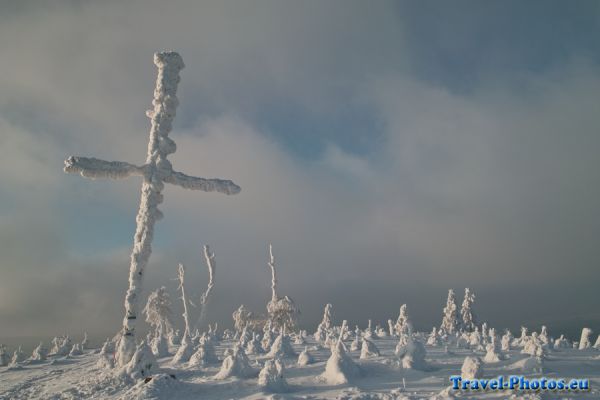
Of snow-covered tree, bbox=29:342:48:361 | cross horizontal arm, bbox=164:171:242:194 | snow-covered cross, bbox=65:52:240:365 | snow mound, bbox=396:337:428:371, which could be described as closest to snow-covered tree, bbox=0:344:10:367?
snow-covered tree, bbox=29:342:48:361

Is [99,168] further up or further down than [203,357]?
further up

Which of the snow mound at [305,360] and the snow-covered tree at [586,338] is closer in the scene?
the snow mound at [305,360]

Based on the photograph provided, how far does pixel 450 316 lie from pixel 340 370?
198 feet

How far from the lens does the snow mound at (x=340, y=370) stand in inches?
588

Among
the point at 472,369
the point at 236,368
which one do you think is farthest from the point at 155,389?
the point at 472,369

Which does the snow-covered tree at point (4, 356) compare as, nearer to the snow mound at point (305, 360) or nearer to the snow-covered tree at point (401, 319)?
the snow mound at point (305, 360)

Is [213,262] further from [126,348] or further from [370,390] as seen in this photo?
[370,390]

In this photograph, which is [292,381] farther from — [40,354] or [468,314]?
[468,314]

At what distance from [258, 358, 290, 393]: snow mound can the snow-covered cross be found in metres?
8.30

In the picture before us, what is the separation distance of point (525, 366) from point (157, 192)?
786 inches

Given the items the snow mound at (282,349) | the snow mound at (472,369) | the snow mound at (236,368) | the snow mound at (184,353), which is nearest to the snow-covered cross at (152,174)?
the snow mound at (184,353)

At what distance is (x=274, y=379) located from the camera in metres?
14.4

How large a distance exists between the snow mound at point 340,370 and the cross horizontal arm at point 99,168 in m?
14.3

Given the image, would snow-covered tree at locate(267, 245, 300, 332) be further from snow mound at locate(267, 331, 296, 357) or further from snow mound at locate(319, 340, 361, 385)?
snow mound at locate(319, 340, 361, 385)
